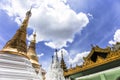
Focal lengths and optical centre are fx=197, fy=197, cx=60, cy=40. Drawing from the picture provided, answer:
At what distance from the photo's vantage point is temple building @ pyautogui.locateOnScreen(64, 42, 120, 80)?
8.72 metres

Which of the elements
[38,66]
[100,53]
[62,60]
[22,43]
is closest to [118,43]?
[100,53]

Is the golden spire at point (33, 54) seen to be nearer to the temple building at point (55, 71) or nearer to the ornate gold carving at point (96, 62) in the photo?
the temple building at point (55, 71)

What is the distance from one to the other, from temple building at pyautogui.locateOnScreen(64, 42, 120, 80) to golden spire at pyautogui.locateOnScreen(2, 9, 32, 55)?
11.5 metres

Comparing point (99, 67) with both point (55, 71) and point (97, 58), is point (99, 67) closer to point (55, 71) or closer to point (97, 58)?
point (97, 58)

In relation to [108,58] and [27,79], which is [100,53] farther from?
[27,79]

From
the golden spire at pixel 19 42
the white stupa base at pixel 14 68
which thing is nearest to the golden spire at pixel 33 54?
the golden spire at pixel 19 42

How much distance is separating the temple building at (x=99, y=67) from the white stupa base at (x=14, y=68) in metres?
8.16

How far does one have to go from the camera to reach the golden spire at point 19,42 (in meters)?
21.4

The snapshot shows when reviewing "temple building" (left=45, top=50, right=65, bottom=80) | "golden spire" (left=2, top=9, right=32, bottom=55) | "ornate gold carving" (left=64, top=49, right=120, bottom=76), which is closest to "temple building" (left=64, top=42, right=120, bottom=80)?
"ornate gold carving" (left=64, top=49, right=120, bottom=76)

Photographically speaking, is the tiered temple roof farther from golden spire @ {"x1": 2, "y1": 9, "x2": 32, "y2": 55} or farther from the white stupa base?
golden spire @ {"x1": 2, "y1": 9, "x2": 32, "y2": 55}

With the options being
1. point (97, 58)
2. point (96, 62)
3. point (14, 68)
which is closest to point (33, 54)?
point (14, 68)

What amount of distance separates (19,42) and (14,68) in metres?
5.31

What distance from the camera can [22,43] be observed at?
2333 cm

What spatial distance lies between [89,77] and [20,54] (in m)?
12.2
